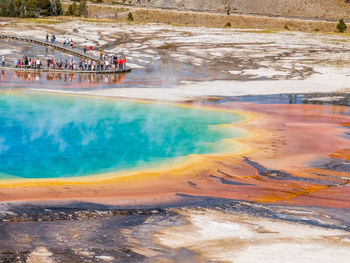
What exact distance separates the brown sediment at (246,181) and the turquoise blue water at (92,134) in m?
1.48

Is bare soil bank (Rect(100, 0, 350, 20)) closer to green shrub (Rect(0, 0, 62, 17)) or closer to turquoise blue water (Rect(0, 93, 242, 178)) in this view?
green shrub (Rect(0, 0, 62, 17))

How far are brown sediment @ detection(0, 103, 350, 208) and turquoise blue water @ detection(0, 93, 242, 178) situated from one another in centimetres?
148

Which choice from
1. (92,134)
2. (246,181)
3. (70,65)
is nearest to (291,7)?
(70,65)

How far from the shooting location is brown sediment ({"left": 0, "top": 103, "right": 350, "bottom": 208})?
15.8 meters

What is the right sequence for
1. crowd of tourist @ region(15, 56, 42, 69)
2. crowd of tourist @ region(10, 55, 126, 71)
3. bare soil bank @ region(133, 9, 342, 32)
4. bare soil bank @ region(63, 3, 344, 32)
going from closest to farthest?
1. crowd of tourist @ region(15, 56, 42, 69)
2. crowd of tourist @ region(10, 55, 126, 71)
3. bare soil bank @ region(133, 9, 342, 32)
4. bare soil bank @ region(63, 3, 344, 32)

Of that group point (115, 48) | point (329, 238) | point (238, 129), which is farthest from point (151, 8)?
point (329, 238)

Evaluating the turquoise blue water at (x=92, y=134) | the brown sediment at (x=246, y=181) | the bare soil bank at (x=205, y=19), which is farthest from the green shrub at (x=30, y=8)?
the brown sediment at (x=246, y=181)

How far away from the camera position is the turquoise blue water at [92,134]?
65.2 feet

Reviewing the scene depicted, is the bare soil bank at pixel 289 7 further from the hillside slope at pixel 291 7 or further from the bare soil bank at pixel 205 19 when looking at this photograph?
the bare soil bank at pixel 205 19

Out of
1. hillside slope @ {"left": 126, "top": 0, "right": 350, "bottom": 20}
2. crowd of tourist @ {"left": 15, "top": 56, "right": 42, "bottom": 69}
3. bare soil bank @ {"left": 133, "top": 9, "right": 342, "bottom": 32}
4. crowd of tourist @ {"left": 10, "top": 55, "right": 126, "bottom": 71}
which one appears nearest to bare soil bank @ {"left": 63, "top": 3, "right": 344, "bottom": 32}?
bare soil bank @ {"left": 133, "top": 9, "right": 342, "bottom": 32}

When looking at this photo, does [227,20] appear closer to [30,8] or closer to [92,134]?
[30,8]

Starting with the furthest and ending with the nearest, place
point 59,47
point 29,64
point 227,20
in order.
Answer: point 227,20
point 59,47
point 29,64

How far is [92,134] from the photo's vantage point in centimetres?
2447

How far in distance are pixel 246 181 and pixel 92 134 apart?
357 inches
